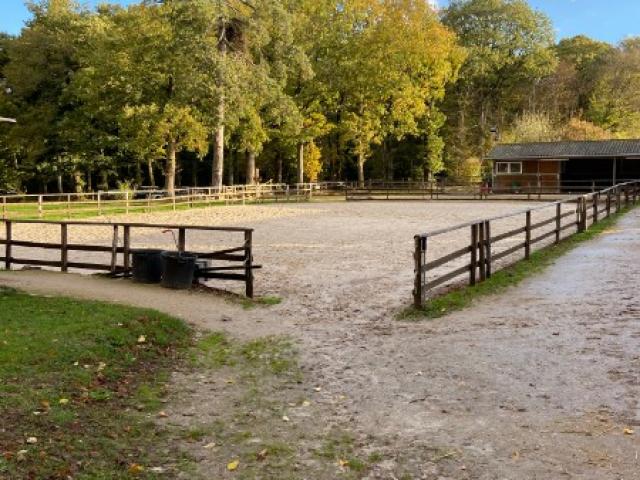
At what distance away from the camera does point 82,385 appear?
5.71 metres

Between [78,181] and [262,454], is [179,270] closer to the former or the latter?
[262,454]

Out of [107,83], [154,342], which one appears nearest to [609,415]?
[154,342]

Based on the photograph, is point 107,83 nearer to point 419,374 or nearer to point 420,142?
point 420,142

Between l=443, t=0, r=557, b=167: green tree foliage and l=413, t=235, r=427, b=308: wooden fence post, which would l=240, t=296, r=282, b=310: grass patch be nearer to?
l=413, t=235, r=427, b=308: wooden fence post

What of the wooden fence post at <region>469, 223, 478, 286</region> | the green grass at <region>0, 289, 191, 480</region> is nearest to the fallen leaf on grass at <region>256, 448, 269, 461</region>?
the green grass at <region>0, 289, 191, 480</region>

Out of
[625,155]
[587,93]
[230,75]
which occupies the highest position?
[587,93]

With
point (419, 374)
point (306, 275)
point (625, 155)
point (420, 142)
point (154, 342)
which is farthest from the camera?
point (420, 142)

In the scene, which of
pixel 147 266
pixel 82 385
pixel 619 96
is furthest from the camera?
pixel 619 96

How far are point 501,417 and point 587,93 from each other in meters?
66.4

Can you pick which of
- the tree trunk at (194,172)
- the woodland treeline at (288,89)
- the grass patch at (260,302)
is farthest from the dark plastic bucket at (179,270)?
the tree trunk at (194,172)

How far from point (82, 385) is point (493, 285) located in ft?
Result: 23.8

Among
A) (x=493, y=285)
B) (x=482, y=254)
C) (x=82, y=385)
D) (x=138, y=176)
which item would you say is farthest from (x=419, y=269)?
(x=138, y=176)

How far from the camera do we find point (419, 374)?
6.36 metres

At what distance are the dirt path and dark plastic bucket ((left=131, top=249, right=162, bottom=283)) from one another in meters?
0.88
